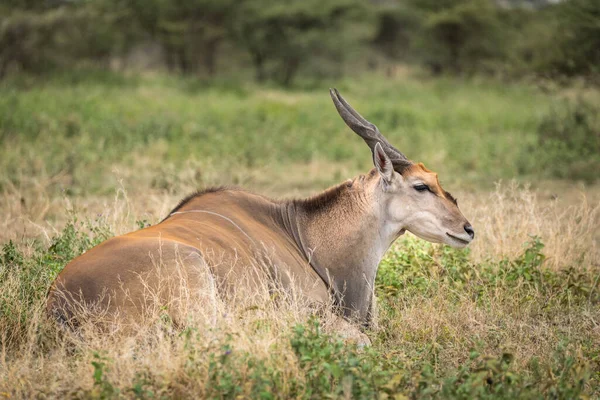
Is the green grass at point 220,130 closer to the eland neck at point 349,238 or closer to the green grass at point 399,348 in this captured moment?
the green grass at point 399,348

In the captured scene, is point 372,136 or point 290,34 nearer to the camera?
point 372,136

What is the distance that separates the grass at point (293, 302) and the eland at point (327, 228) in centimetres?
35

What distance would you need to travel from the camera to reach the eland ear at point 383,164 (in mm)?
5750

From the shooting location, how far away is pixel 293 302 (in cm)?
519

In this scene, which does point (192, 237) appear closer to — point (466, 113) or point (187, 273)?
point (187, 273)

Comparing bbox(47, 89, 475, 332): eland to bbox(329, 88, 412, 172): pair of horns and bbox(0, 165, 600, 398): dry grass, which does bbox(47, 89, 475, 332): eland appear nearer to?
bbox(329, 88, 412, 172): pair of horns

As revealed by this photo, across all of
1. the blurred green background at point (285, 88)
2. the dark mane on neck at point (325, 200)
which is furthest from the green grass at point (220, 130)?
→ the dark mane on neck at point (325, 200)

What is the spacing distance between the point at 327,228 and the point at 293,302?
3.39ft

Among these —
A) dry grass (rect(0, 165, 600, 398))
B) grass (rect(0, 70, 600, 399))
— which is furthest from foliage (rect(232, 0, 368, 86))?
dry grass (rect(0, 165, 600, 398))

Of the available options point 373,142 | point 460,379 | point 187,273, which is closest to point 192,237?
point 187,273

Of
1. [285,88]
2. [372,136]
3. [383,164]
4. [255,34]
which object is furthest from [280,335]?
Answer: [255,34]

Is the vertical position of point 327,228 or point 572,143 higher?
point 327,228

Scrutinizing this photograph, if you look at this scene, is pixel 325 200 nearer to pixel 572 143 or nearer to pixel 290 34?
pixel 572 143

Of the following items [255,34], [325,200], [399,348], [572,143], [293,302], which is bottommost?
[255,34]
